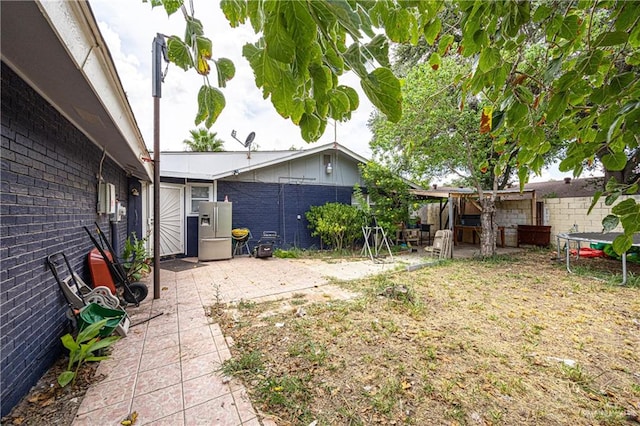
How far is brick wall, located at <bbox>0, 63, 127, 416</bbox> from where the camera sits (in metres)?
1.73

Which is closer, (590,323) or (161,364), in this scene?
(161,364)

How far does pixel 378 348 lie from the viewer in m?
2.60

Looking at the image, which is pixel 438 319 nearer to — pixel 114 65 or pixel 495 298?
pixel 495 298

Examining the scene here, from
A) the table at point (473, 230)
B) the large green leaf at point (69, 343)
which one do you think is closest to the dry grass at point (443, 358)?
the large green leaf at point (69, 343)

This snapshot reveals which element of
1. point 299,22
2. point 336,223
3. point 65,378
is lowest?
point 65,378

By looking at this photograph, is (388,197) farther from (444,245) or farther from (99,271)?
(99,271)

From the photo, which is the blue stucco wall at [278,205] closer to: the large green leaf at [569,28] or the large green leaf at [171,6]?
the large green leaf at [171,6]

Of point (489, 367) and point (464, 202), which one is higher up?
point (464, 202)

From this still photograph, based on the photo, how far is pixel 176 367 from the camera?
2240 millimetres

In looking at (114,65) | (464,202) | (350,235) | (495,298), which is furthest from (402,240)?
(114,65)

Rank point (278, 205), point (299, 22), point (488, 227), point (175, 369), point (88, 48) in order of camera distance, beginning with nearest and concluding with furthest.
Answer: point (299, 22)
point (88, 48)
point (175, 369)
point (488, 227)
point (278, 205)

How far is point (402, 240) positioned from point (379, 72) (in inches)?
370

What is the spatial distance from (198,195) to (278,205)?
242 centimetres

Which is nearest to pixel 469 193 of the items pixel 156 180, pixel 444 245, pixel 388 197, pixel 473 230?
pixel 444 245
